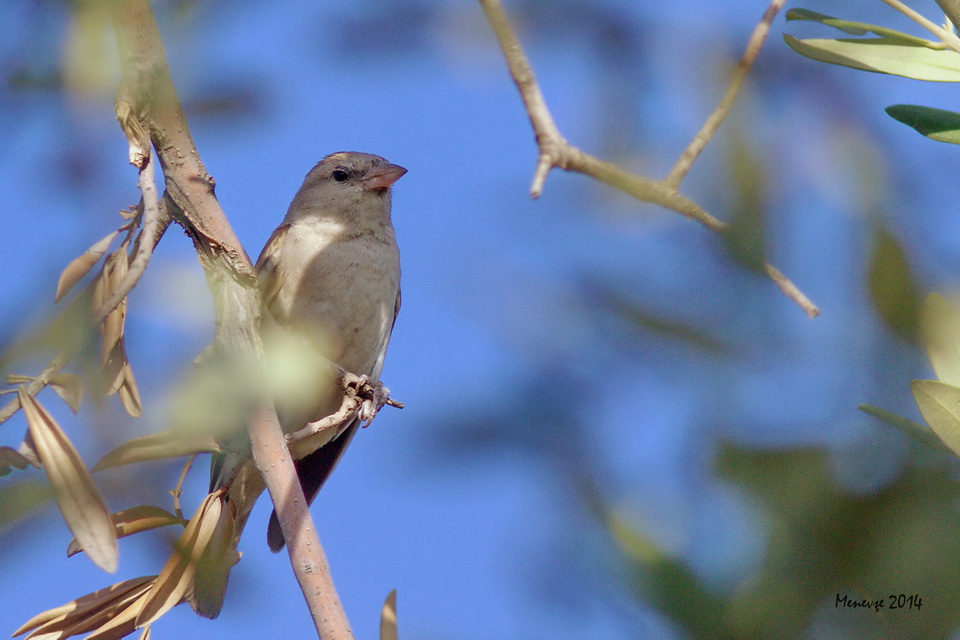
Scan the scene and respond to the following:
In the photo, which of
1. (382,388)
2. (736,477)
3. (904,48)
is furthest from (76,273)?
(382,388)

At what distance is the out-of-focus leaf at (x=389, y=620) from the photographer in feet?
4.99

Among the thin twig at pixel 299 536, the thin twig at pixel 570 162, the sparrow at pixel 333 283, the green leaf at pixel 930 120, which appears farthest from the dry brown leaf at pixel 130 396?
the sparrow at pixel 333 283

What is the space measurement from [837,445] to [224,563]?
3.77 feet

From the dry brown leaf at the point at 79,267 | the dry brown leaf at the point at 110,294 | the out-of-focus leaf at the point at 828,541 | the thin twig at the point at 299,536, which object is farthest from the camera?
the thin twig at the point at 299,536

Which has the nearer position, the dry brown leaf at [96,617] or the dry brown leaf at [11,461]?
the dry brown leaf at [11,461]

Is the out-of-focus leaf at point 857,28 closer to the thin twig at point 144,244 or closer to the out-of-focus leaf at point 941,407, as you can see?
the out-of-focus leaf at point 941,407

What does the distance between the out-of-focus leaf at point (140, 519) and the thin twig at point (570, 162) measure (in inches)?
25.5

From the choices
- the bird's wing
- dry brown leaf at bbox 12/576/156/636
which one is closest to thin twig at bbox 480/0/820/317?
dry brown leaf at bbox 12/576/156/636

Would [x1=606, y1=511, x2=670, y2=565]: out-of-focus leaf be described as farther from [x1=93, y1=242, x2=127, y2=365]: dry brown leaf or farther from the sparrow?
the sparrow

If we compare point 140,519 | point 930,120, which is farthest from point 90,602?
point 930,120

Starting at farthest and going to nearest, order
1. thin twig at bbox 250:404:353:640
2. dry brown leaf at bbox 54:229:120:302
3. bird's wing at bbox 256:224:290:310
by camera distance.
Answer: bird's wing at bbox 256:224:290:310 → thin twig at bbox 250:404:353:640 → dry brown leaf at bbox 54:229:120:302

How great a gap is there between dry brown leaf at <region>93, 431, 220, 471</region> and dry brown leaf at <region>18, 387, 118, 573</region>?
0.03 m

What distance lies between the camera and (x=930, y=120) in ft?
5.21

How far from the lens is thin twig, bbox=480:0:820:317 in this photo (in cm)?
86
